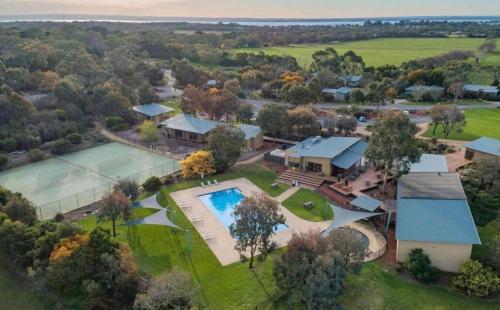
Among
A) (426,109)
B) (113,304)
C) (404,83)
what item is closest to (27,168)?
(113,304)

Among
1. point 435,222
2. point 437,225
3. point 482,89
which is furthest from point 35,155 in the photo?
point 482,89

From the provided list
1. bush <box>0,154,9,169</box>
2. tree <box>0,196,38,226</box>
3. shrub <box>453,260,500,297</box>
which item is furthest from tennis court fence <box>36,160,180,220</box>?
shrub <box>453,260,500,297</box>

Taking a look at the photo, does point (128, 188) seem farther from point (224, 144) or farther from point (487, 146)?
point (487, 146)

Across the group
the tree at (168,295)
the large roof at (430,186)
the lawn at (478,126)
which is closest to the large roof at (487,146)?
the lawn at (478,126)

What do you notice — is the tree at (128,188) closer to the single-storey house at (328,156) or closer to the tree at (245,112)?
the single-storey house at (328,156)

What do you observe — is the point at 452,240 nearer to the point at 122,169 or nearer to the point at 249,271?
the point at 249,271

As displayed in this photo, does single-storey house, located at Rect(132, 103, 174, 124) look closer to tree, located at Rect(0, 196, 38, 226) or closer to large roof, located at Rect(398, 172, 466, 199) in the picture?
tree, located at Rect(0, 196, 38, 226)
